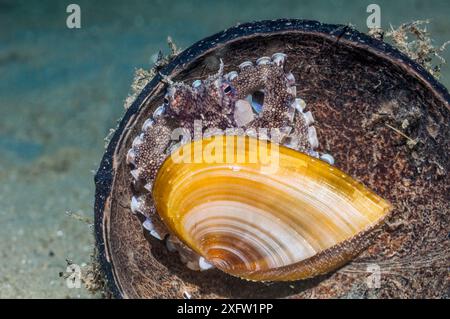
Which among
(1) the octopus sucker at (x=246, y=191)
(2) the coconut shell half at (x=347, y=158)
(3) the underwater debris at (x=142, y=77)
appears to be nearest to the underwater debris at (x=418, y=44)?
(2) the coconut shell half at (x=347, y=158)

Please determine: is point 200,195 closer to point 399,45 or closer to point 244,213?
point 244,213

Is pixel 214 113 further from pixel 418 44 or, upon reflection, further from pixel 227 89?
pixel 418 44

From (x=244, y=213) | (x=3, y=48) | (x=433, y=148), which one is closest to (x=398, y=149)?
(x=433, y=148)

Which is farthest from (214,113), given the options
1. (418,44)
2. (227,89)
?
(418,44)

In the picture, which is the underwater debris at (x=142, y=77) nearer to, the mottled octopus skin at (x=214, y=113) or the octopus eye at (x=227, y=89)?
the mottled octopus skin at (x=214, y=113)

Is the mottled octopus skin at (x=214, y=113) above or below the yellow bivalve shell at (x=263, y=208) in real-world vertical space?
above

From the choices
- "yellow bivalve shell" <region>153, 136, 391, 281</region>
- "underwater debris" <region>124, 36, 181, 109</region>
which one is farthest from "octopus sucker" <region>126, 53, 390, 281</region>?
"underwater debris" <region>124, 36, 181, 109</region>
